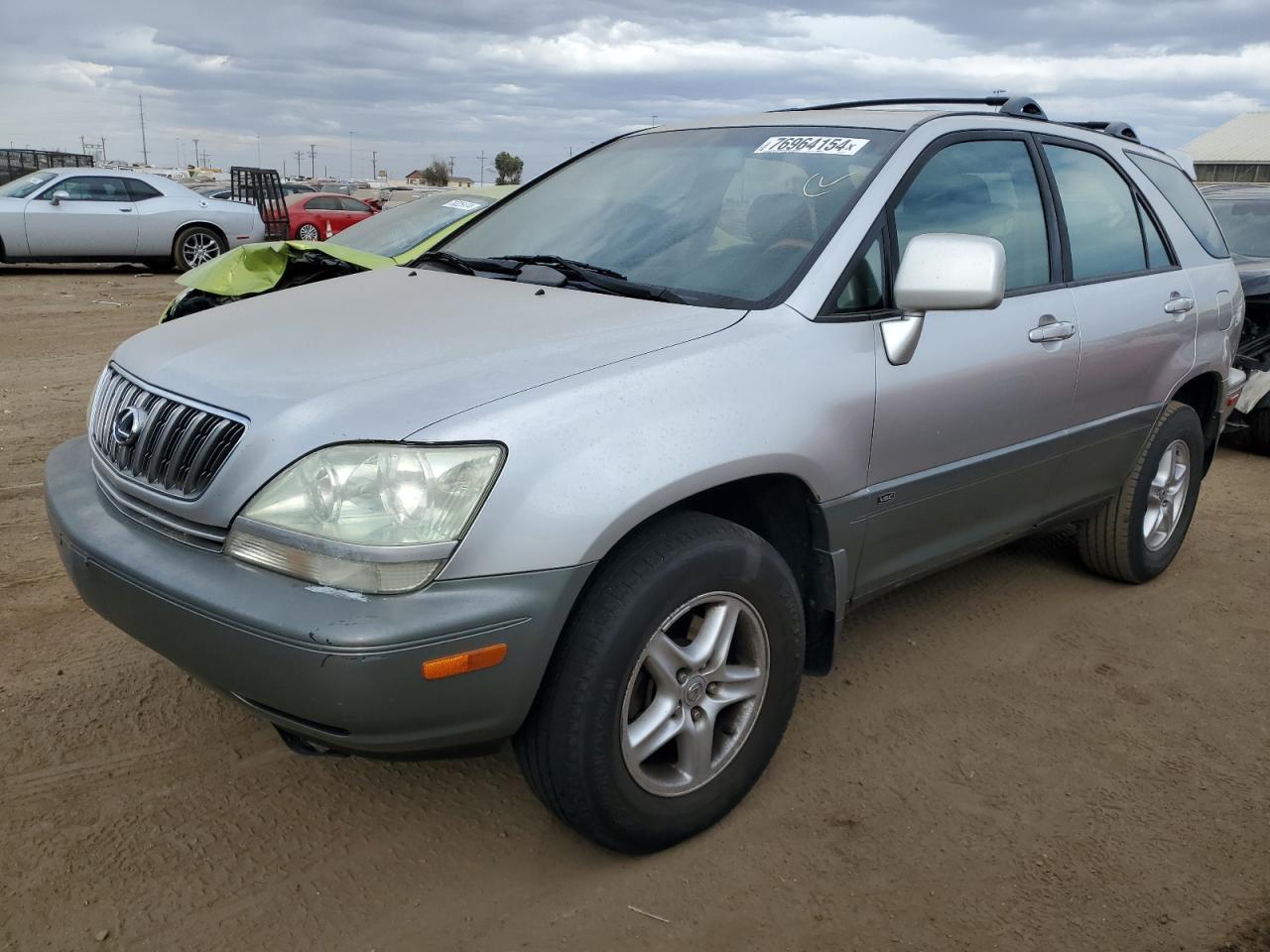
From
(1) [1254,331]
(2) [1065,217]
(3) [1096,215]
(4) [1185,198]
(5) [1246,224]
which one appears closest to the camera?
(2) [1065,217]

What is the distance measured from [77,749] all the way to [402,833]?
99 centimetres

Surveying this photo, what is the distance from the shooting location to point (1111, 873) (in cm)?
254

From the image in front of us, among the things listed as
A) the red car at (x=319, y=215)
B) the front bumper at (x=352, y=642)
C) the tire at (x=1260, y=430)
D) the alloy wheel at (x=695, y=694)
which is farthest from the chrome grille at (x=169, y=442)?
the red car at (x=319, y=215)

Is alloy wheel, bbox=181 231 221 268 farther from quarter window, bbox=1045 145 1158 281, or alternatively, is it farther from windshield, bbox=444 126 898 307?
quarter window, bbox=1045 145 1158 281

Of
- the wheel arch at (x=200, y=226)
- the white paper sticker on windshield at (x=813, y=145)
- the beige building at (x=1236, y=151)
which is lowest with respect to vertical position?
the wheel arch at (x=200, y=226)

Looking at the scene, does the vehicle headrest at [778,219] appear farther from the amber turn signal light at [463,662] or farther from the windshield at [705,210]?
the amber turn signal light at [463,662]

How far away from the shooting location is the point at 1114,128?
169 inches

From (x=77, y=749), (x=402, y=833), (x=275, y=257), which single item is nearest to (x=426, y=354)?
(x=402, y=833)

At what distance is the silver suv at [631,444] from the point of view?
2057 millimetres

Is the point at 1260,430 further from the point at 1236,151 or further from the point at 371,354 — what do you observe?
the point at 1236,151

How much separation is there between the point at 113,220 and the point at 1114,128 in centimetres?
1381

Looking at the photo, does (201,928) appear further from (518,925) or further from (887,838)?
(887,838)

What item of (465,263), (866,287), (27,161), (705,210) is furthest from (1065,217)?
(27,161)

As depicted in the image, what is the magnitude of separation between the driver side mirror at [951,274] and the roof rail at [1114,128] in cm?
185
